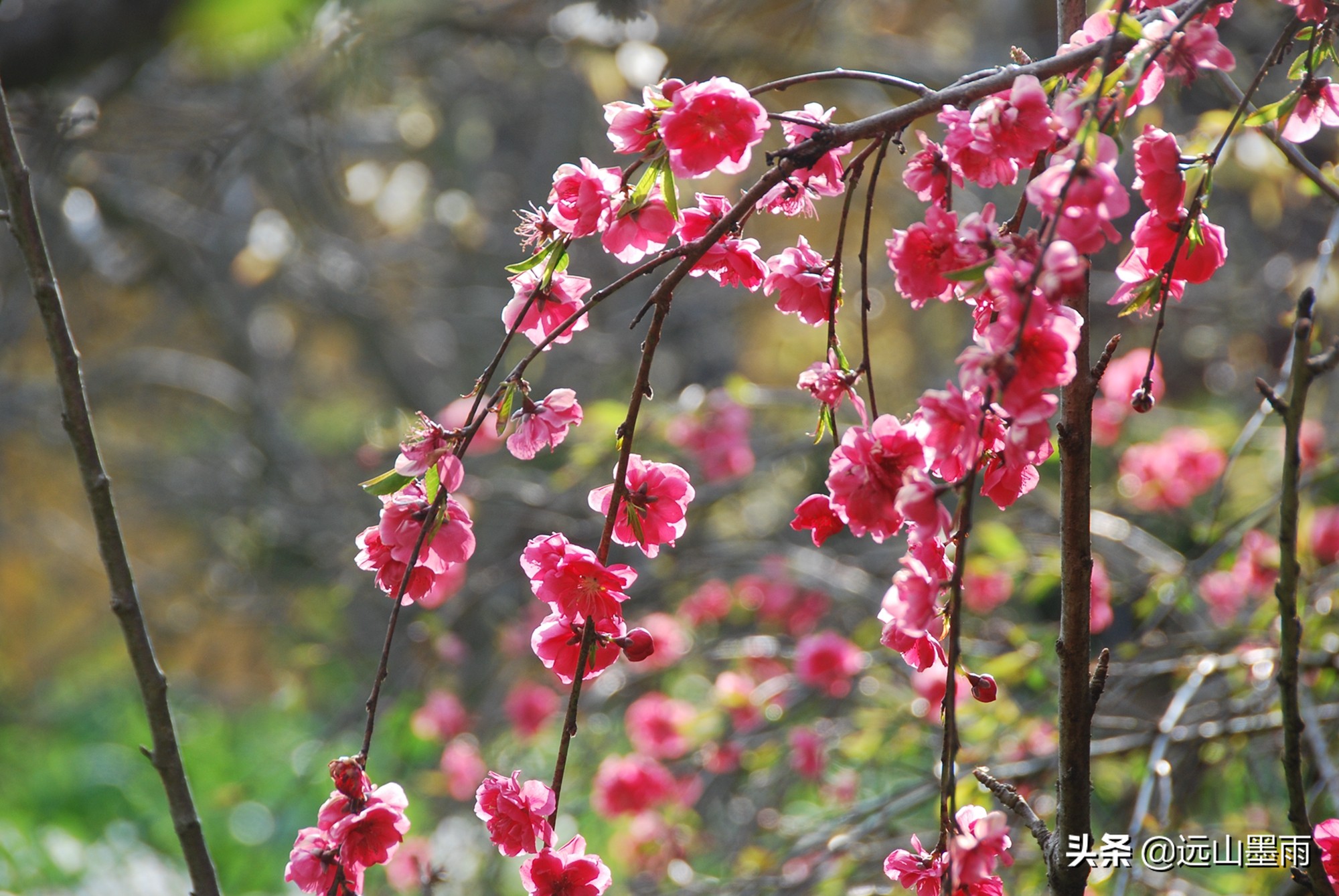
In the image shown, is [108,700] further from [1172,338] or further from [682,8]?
[1172,338]

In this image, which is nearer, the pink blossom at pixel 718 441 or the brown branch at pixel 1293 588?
the brown branch at pixel 1293 588

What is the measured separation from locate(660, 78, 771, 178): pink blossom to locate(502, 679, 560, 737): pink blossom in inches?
90.1

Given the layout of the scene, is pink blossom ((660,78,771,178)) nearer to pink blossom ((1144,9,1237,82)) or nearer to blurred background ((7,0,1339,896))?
pink blossom ((1144,9,1237,82))

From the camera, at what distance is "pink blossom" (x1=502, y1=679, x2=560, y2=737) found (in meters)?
2.80

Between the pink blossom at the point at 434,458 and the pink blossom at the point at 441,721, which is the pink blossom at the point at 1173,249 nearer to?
the pink blossom at the point at 434,458

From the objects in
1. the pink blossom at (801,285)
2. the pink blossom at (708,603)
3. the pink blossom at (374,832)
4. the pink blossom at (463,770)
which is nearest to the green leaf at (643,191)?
the pink blossom at (801,285)

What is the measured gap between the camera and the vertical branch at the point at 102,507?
0.89m

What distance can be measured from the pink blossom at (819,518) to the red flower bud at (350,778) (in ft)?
1.15

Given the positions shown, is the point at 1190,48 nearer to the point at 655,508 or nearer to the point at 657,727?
the point at 655,508

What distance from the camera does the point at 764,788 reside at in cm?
243

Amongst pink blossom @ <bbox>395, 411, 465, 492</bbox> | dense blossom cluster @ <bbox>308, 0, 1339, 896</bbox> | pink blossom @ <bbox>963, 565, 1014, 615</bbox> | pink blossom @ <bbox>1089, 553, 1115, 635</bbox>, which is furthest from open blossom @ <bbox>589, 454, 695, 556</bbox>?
pink blossom @ <bbox>963, 565, 1014, 615</bbox>

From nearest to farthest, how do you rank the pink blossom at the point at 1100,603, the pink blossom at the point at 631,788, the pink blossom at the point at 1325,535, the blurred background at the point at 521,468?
the pink blossom at the point at 1100,603, the blurred background at the point at 521,468, the pink blossom at the point at 631,788, the pink blossom at the point at 1325,535

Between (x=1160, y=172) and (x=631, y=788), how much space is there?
186cm

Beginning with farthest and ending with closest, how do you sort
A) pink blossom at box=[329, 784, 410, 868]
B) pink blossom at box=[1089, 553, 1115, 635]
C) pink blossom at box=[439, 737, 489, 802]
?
pink blossom at box=[439, 737, 489, 802] < pink blossom at box=[1089, 553, 1115, 635] < pink blossom at box=[329, 784, 410, 868]
